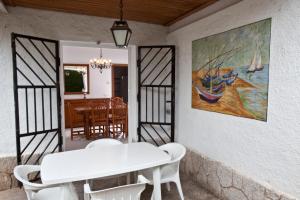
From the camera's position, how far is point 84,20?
3305 millimetres

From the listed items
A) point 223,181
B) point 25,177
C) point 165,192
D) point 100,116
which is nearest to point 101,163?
point 25,177

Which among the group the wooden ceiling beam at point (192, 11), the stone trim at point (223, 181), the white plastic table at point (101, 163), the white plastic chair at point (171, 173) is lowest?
the stone trim at point (223, 181)

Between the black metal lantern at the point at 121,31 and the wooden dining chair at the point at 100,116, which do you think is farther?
the wooden dining chair at the point at 100,116

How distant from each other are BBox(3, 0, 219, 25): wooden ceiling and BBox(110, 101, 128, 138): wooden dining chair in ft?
8.36

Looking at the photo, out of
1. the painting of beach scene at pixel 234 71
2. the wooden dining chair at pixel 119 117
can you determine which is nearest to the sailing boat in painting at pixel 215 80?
the painting of beach scene at pixel 234 71

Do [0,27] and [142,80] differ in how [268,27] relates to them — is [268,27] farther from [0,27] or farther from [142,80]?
[0,27]

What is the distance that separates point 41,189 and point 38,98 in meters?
1.65

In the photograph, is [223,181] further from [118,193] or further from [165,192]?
[118,193]

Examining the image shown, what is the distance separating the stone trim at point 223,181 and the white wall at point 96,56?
14.4ft

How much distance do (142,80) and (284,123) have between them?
93.8 inches

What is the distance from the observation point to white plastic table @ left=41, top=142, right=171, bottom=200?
1.78 meters

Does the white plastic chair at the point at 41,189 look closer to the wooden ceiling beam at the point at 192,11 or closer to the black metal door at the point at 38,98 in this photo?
the black metal door at the point at 38,98

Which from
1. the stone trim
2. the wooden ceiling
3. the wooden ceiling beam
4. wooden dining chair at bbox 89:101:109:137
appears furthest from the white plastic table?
wooden dining chair at bbox 89:101:109:137

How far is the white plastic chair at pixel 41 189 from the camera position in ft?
5.56
